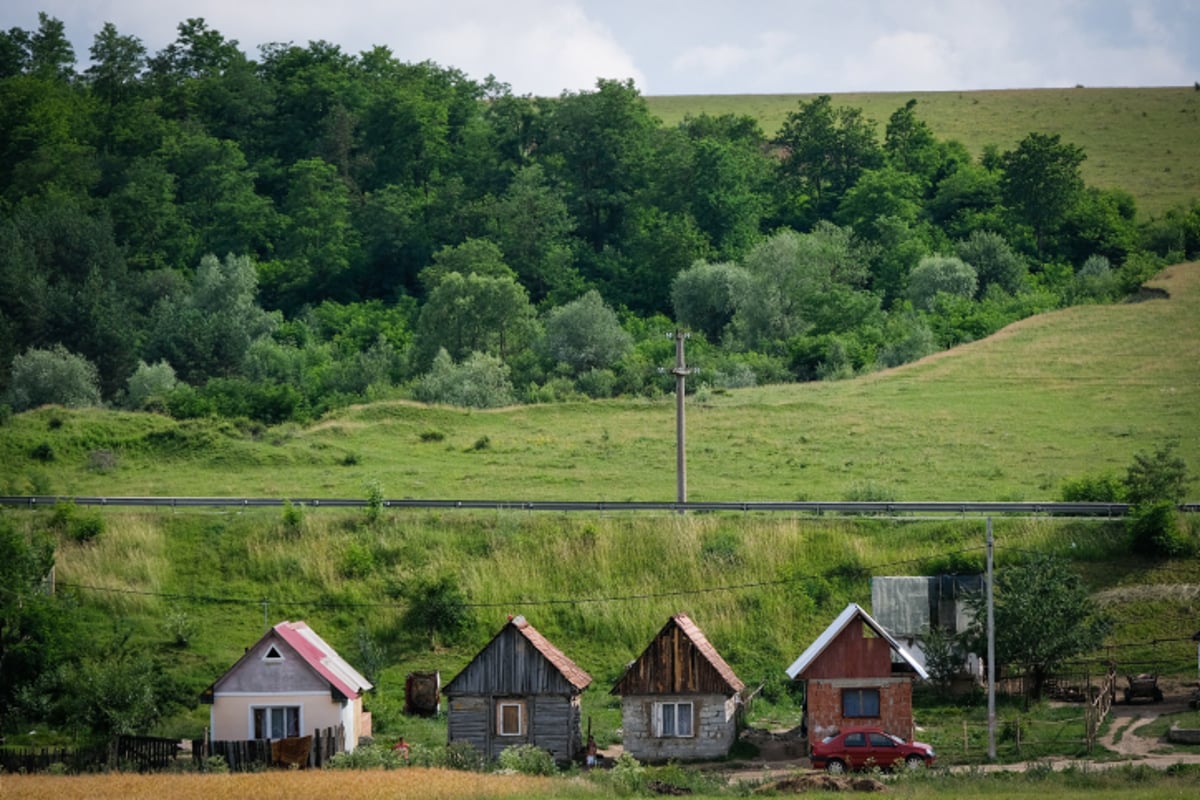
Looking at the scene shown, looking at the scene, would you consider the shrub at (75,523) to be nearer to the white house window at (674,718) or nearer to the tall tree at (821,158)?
the white house window at (674,718)

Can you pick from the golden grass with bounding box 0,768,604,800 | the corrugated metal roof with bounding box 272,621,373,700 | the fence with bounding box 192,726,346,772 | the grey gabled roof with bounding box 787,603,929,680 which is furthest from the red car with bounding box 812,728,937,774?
the corrugated metal roof with bounding box 272,621,373,700

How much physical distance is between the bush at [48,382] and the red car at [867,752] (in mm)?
72759

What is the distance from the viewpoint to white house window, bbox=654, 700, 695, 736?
182ft

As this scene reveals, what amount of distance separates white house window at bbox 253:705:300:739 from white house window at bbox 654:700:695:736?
10371 mm

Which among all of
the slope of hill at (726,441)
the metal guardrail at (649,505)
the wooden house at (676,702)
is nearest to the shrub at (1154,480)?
the metal guardrail at (649,505)

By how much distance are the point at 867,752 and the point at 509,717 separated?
10.8m

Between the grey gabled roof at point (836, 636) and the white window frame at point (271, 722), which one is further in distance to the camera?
the white window frame at point (271, 722)

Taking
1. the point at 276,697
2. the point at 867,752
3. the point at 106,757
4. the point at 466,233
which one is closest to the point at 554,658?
the point at 276,697

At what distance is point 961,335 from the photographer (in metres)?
119

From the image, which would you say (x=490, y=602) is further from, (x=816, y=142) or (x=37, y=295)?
(x=816, y=142)

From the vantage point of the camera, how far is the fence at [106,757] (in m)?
52.7

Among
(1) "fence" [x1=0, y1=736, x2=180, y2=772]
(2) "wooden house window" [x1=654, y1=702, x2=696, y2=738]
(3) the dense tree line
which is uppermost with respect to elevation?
(3) the dense tree line

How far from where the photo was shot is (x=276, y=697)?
55.6 m

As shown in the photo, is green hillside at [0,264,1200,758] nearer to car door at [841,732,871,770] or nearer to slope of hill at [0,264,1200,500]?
slope of hill at [0,264,1200,500]
